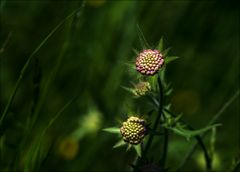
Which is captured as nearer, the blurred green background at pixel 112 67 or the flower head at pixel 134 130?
the flower head at pixel 134 130

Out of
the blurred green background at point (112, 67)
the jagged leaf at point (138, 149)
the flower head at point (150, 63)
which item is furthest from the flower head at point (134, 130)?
the blurred green background at point (112, 67)

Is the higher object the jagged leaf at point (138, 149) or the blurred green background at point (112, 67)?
the blurred green background at point (112, 67)

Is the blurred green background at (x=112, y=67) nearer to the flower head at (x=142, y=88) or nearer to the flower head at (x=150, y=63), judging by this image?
the flower head at (x=142, y=88)

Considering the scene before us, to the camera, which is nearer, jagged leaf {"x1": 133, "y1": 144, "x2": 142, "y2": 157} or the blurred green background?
jagged leaf {"x1": 133, "y1": 144, "x2": 142, "y2": 157}

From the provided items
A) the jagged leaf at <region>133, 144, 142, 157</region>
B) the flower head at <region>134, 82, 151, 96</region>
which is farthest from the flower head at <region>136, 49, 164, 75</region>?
the jagged leaf at <region>133, 144, 142, 157</region>

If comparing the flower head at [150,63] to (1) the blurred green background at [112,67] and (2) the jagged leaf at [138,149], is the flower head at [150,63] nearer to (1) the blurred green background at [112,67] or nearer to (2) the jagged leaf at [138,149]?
(2) the jagged leaf at [138,149]

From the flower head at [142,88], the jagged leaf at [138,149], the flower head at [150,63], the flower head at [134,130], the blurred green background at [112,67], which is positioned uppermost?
the blurred green background at [112,67]

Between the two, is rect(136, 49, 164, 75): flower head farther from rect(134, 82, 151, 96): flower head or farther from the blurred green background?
the blurred green background
